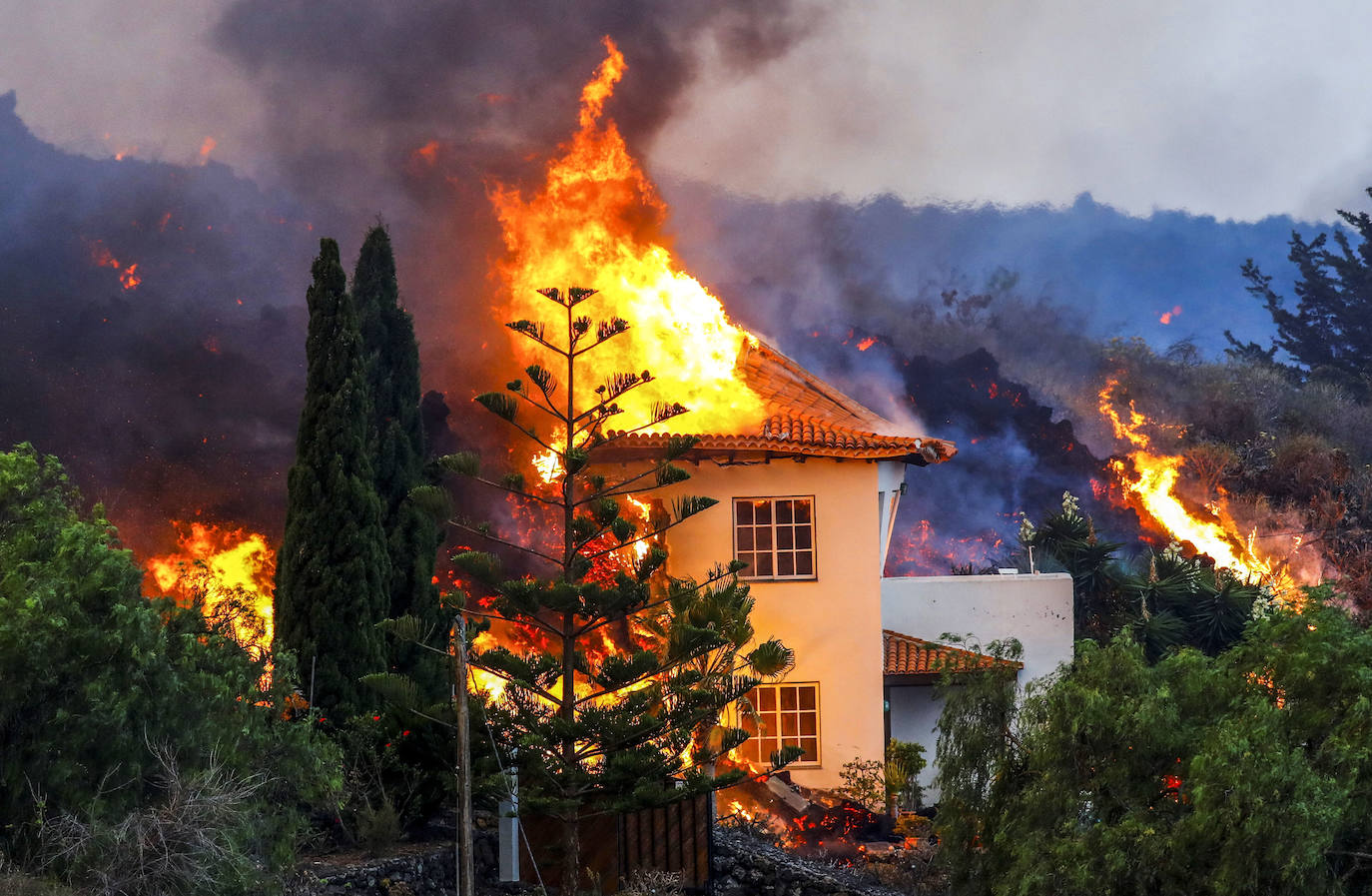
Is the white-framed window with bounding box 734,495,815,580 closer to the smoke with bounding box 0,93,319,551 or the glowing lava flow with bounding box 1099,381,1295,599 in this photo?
the smoke with bounding box 0,93,319,551

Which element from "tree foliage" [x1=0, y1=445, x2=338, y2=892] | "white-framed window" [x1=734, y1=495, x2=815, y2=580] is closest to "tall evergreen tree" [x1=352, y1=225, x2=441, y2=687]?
"white-framed window" [x1=734, y1=495, x2=815, y2=580]

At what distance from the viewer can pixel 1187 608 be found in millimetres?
24953

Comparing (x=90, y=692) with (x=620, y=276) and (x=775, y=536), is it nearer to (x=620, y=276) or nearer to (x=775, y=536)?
(x=775, y=536)

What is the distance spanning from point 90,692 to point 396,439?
7.70 m

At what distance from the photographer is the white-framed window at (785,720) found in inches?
696

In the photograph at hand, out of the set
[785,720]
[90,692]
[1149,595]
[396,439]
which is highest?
[396,439]

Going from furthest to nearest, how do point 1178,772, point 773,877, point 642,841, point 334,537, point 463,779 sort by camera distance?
1. point 334,537
2. point 642,841
3. point 773,877
4. point 1178,772
5. point 463,779

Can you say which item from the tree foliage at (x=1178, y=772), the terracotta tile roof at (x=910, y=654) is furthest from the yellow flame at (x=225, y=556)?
the tree foliage at (x=1178, y=772)

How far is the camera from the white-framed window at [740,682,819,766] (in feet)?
58.0

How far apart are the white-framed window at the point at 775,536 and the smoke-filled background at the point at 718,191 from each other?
1357cm

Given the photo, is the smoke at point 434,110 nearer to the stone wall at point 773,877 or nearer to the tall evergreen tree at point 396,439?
the tall evergreen tree at point 396,439

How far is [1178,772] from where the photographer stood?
448 inches

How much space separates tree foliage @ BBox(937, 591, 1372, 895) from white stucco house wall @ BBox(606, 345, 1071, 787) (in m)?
4.72

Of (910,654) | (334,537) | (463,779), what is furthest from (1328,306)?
(463,779)
